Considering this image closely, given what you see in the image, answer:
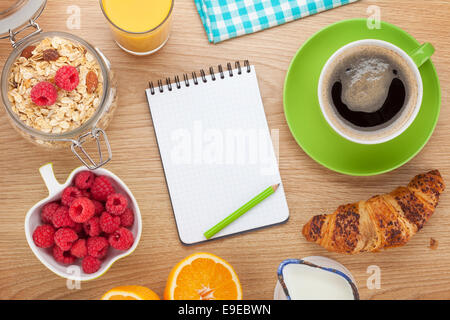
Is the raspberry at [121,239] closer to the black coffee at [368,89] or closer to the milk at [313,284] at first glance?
the milk at [313,284]

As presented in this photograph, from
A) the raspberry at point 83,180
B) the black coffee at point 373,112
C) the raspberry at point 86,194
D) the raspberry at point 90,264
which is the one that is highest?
the black coffee at point 373,112

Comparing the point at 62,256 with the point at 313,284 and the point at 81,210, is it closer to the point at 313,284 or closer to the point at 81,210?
the point at 81,210

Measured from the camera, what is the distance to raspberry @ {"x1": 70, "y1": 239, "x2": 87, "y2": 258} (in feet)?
3.18

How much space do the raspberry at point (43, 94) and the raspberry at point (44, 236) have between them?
27cm

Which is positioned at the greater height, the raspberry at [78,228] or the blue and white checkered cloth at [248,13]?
the blue and white checkered cloth at [248,13]

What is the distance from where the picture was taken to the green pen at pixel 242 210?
3.53 feet

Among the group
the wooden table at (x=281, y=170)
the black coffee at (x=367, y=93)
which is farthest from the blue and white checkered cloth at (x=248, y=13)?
the black coffee at (x=367, y=93)

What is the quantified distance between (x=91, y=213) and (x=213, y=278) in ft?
0.98

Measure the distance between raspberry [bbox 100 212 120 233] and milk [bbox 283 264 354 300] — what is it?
393mm

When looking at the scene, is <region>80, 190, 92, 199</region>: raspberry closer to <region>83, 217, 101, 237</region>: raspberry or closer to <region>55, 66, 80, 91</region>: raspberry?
<region>83, 217, 101, 237</region>: raspberry

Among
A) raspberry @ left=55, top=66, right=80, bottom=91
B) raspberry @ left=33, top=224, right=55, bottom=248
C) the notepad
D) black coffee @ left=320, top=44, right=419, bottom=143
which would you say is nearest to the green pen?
the notepad

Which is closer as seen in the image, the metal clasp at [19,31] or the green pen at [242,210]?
the metal clasp at [19,31]

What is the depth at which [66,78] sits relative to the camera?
0.90 meters
